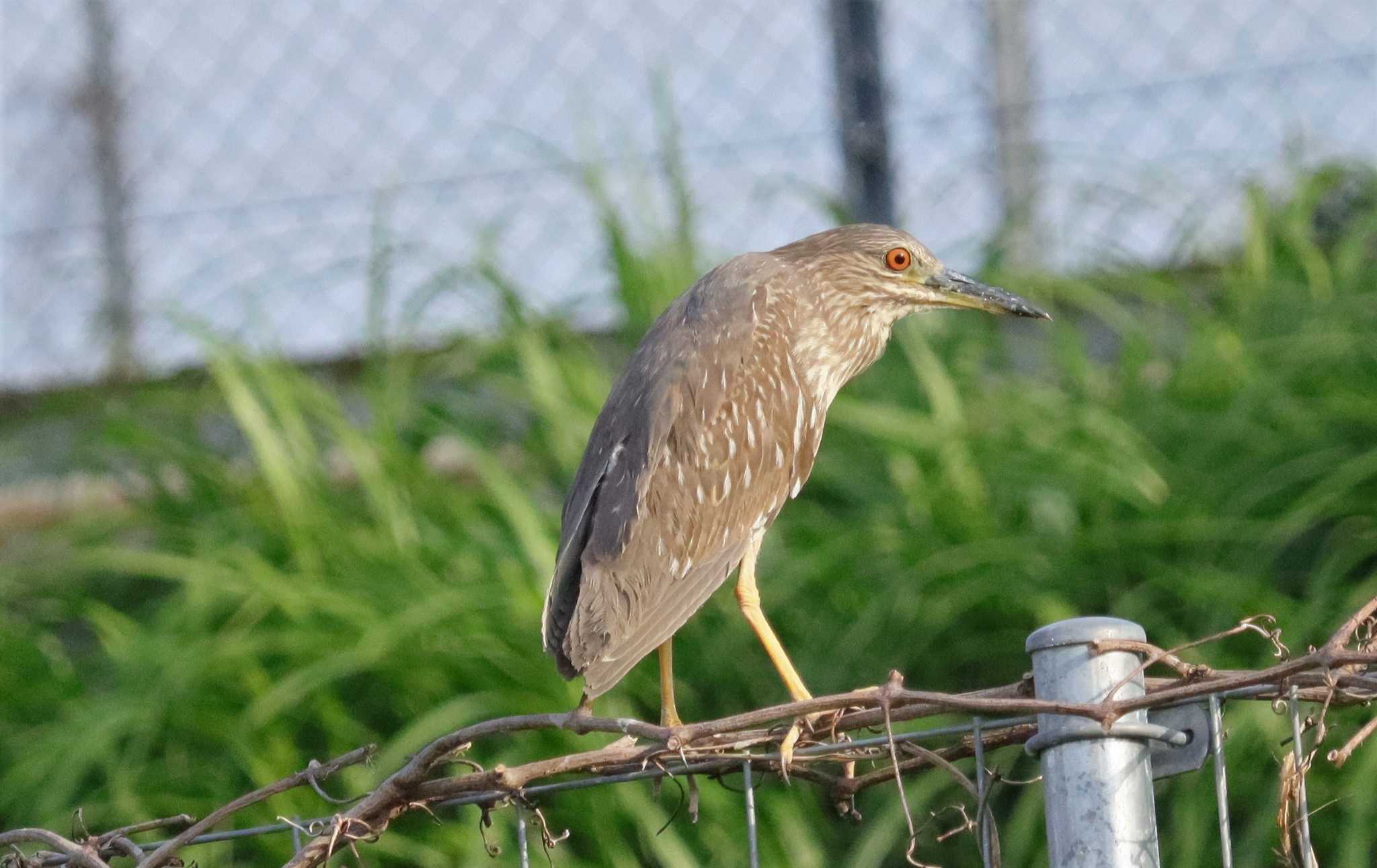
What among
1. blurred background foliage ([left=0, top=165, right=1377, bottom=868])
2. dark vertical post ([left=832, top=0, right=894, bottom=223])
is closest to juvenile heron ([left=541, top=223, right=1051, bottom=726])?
blurred background foliage ([left=0, top=165, right=1377, bottom=868])

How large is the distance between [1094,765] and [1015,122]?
14.8 feet

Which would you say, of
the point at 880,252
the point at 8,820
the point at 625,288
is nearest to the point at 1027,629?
the point at 880,252

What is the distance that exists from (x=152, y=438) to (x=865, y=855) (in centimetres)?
262

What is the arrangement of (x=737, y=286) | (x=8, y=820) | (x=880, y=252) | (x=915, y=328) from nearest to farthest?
1. (x=737, y=286)
2. (x=880, y=252)
3. (x=8, y=820)
4. (x=915, y=328)

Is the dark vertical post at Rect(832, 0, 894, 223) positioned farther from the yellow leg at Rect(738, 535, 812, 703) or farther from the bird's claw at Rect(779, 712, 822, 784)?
the bird's claw at Rect(779, 712, 822, 784)

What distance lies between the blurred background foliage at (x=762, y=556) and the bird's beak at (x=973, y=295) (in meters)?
0.82

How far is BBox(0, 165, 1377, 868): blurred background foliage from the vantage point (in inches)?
153

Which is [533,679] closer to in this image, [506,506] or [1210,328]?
[506,506]

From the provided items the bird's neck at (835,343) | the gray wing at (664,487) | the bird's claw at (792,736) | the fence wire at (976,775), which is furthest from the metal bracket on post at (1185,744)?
the bird's neck at (835,343)

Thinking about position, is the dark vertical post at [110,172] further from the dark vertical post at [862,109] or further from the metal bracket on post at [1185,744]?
the metal bracket on post at [1185,744]

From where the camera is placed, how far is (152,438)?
509 cm

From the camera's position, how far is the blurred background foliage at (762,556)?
3889 mm

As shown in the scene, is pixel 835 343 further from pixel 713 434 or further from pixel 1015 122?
pixel 1015 122

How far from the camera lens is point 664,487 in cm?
300
